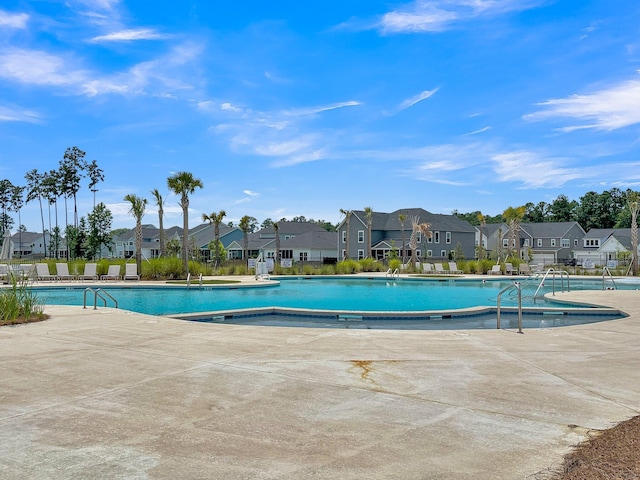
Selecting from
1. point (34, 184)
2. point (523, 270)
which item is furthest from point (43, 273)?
point (34, 184)

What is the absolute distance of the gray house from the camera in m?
53.4

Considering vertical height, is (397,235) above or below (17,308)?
above

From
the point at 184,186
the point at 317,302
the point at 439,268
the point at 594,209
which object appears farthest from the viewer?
the point at 594,209

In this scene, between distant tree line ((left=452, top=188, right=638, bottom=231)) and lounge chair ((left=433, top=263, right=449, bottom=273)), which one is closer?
lounge chair ((left=433, top=263, right=449, bottom=273))

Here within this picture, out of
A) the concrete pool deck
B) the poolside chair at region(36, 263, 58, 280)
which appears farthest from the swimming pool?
the concrete pool deck

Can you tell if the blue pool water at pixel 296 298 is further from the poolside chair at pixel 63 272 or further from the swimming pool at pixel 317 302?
the poolside chair at pixel 63 272

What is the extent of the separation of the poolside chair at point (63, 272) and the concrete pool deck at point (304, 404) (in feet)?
64.4

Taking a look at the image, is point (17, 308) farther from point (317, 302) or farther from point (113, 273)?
point (113, 273)

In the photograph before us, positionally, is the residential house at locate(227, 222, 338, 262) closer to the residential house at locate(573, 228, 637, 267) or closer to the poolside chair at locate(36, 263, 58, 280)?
the residential house at locate(573, 228, 637, 267)

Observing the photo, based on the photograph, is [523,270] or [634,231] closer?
[523,270]

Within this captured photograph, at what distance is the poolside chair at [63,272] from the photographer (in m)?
26.5

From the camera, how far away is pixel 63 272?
26.8 m

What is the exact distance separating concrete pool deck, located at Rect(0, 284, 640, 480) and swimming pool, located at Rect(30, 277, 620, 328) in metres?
4.50

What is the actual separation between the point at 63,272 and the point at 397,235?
35.3m
